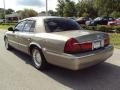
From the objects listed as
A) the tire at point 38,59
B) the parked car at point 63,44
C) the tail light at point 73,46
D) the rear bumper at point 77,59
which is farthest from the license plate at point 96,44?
the tire at point 38,59

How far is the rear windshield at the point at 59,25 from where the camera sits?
5.63 meters

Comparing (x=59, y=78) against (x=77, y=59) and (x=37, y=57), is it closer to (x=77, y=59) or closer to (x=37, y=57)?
(x=77, y=59)

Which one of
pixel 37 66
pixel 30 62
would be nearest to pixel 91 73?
pixel 37 66

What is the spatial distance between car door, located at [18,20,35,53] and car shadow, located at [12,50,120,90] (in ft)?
3.64

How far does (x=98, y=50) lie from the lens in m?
5.04

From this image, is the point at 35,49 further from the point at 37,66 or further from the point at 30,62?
the point at 30,62

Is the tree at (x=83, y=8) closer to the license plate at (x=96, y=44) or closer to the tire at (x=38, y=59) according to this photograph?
the tire at (x=38, y=59)

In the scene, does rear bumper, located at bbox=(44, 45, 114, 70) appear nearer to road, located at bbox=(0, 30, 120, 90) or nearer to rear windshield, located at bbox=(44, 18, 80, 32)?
road, located at bbox=(0, 30, 120, 90)

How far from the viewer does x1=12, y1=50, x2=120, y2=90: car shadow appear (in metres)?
4.47

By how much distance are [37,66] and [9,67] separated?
0.95m

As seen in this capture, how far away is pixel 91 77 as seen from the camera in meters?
5.04

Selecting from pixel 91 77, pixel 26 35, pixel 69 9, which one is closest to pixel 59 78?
pixel 91 77

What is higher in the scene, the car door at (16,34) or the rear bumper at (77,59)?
the car door at (16,34)

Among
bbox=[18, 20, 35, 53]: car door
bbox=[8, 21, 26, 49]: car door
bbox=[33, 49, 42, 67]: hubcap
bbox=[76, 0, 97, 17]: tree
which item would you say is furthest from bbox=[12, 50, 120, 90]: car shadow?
bbox=[76, 0, 97, 17]: tree
